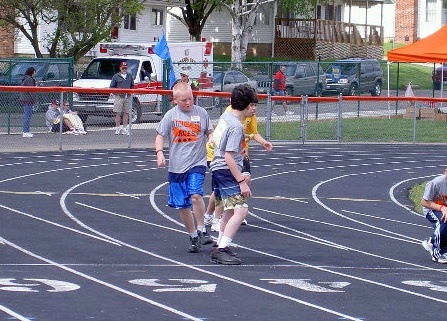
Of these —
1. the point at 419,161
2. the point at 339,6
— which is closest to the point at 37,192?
the point at 419,161

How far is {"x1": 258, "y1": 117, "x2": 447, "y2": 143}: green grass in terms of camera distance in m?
28.1

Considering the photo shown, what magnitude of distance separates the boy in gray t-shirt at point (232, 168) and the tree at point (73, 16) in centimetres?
2433

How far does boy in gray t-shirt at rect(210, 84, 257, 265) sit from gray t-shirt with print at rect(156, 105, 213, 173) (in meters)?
0.34

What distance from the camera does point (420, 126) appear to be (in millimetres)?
32219

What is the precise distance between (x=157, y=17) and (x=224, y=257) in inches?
1934

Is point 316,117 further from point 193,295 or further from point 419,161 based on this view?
point 193,295

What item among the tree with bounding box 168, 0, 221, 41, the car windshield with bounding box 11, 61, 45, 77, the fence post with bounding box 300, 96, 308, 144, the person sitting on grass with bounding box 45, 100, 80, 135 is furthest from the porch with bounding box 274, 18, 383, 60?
the person sitting on grass with bounding box 45, 100, 80, 135

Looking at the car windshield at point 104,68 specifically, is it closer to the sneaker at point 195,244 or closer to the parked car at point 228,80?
the parked car at point 228,80

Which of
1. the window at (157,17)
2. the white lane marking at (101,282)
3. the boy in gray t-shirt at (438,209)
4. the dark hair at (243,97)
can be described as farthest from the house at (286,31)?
the dark hair at (243,97)

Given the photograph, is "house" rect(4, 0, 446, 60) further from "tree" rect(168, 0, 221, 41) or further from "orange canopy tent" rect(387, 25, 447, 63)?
"orange canopy tent" rect(387, 25, 447, 63)

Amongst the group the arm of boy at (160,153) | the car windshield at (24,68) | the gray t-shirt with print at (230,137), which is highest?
the car windshield at (24,68)

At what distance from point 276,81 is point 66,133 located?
541 inches

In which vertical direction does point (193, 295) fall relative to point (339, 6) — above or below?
below

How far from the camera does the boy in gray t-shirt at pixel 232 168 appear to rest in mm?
10469
